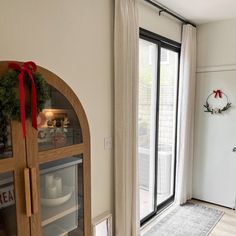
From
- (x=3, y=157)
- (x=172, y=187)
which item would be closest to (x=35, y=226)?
(x=3, y=157)

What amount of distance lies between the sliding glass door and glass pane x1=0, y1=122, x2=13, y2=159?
5.98ft

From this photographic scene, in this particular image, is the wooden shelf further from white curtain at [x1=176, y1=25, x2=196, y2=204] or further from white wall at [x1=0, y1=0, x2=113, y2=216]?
white curtain at [x1=176, y1=25, x2=196, y2=204]

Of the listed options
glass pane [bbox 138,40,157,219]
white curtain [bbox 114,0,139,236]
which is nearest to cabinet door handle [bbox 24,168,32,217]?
white curtain [bbox 114,0,139,236]

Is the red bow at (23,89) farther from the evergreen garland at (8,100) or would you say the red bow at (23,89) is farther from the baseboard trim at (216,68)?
the baseboard trim at (216,68)

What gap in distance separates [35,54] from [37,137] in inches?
24.5

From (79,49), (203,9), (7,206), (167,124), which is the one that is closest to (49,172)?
(7,206)

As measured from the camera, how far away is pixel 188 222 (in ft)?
9.23

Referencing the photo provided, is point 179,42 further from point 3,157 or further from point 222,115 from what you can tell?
point 3,157

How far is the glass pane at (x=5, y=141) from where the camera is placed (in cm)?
101

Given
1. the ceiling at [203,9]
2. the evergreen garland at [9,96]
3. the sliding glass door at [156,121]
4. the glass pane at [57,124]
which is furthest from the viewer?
the sliding glass door at [156,121]

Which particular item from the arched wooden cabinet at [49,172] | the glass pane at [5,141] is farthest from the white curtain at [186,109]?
the glass pane at [5,141]

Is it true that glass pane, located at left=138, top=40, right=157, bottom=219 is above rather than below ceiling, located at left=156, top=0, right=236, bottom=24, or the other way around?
below

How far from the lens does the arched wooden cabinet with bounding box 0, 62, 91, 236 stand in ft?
3.40

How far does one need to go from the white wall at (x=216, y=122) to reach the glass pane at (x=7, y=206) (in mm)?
2894
